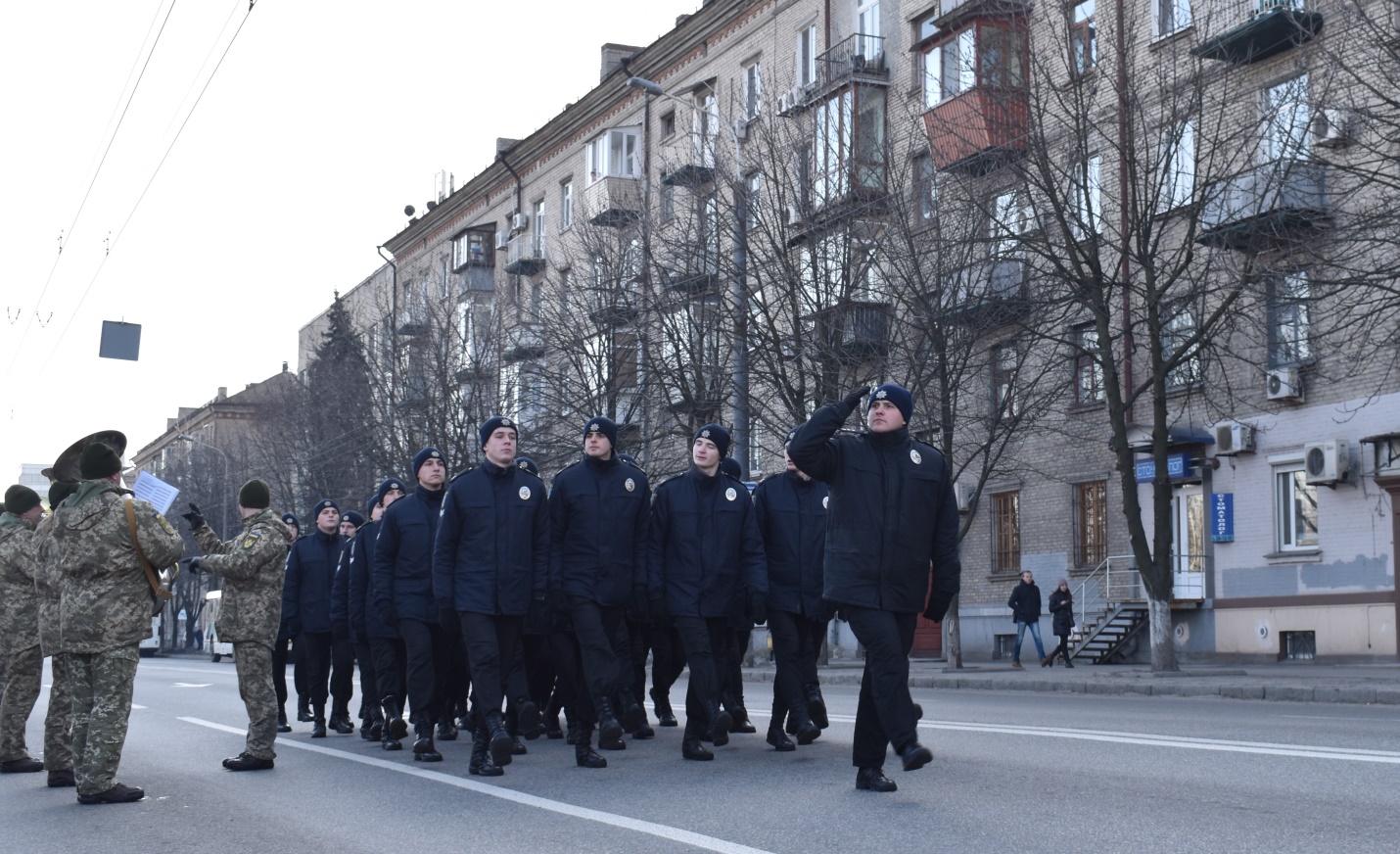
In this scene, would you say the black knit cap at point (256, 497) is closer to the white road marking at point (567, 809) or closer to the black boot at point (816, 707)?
the white road marking at point (567, 809)

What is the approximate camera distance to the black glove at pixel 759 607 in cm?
1048

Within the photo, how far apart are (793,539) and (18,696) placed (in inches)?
203

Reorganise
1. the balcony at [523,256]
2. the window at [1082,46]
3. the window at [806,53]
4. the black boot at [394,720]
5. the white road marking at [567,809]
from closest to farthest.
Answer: the white road marking at [567,809] → the black boot at [394,720] → the window at [1082,46] → the window at [806,53] → the balcony at [523,256]

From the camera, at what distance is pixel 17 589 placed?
11.4m

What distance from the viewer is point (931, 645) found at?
119 feet

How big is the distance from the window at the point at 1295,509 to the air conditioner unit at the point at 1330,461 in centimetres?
66

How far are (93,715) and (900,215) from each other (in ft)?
63.3

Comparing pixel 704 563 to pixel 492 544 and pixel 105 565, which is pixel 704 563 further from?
pixel 105 565

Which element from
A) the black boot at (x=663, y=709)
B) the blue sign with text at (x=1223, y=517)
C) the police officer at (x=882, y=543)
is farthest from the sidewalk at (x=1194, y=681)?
the police officer at (x=882, y=543)

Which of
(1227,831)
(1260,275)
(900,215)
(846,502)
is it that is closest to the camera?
(1227,831)

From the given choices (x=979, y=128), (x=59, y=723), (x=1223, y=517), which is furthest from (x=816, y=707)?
(x=1223, y=517)

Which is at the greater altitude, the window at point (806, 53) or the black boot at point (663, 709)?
the window at point (806, 53)

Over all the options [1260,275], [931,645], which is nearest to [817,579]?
[1260,275]

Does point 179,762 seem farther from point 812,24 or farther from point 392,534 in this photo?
point 812,24
